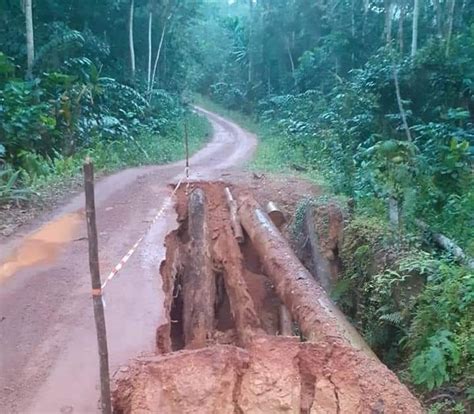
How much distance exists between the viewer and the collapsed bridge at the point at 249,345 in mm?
3912

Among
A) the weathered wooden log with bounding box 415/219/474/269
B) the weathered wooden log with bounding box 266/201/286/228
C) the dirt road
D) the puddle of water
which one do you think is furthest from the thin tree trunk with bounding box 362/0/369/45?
the weathered wooden log with bounding box 415/219/474/269

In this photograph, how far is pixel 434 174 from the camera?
8.39 m

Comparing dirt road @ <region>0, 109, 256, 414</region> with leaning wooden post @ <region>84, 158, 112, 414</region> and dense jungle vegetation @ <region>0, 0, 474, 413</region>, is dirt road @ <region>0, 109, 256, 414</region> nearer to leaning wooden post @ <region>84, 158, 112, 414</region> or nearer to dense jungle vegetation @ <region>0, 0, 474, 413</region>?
leaning wooden post @ <region>84, 158, 112, 414</region>

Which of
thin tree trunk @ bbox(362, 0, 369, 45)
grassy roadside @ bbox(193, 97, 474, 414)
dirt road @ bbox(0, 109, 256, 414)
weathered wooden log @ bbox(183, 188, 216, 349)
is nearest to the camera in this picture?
dirt road @ bbox(0, 109, 256, 414)

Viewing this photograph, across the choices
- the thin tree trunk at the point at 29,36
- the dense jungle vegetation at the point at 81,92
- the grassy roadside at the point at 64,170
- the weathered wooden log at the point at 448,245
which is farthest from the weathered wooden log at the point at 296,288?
the thin tree trunk at the point at 29,36

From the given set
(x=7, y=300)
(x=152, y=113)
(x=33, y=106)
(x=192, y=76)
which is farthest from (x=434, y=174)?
(x=192, y=76)

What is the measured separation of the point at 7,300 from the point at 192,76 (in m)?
36.1

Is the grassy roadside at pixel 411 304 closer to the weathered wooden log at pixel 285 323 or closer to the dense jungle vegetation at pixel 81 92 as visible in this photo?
the weathered wooden log at pixel 285 323

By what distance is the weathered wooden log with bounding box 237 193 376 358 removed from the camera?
17.0ft

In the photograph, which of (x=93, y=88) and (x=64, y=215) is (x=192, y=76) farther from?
(x=64, y=215)

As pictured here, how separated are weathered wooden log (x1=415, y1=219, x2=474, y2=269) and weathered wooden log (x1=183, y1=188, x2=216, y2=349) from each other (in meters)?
3.35

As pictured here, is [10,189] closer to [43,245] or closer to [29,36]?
[43,245]

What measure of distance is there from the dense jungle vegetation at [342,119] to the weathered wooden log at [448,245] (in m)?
0.05

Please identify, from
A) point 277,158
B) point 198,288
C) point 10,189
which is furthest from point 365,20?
point 198,288
